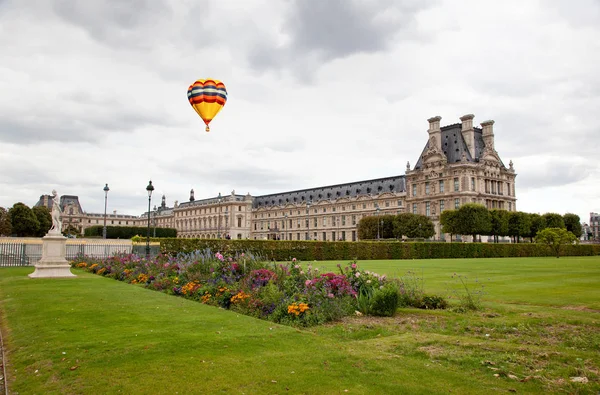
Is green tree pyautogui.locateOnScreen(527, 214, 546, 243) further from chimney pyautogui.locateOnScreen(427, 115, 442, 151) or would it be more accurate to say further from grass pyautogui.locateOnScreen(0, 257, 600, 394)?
grass pyautogui.locateOnScreen(0, 257, 600, 394)

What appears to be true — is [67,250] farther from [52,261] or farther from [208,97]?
[52,261]

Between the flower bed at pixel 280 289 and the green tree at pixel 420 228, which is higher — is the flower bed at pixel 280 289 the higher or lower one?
the lower one

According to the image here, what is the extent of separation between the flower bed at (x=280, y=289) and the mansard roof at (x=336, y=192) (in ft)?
268

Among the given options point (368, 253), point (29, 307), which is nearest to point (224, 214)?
point (368, 253)

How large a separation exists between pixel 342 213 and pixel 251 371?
101 meters

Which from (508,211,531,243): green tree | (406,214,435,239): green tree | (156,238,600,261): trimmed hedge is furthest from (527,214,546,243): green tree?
(156,238,600,261): trimmed hedge

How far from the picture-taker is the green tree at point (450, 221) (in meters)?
67.2

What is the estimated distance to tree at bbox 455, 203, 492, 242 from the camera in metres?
65.9

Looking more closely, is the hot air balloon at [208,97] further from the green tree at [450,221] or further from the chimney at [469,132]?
the chimney at [469,132]

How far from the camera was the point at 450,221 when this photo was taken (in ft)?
223

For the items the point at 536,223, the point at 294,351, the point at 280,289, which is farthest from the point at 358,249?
the point at 536,223

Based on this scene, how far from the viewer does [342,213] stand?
106562 millimetres

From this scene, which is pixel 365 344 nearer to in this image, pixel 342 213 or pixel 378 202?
pixel 378 202

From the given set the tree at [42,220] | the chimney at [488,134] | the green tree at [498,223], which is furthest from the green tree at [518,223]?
the tree at [42,220]
